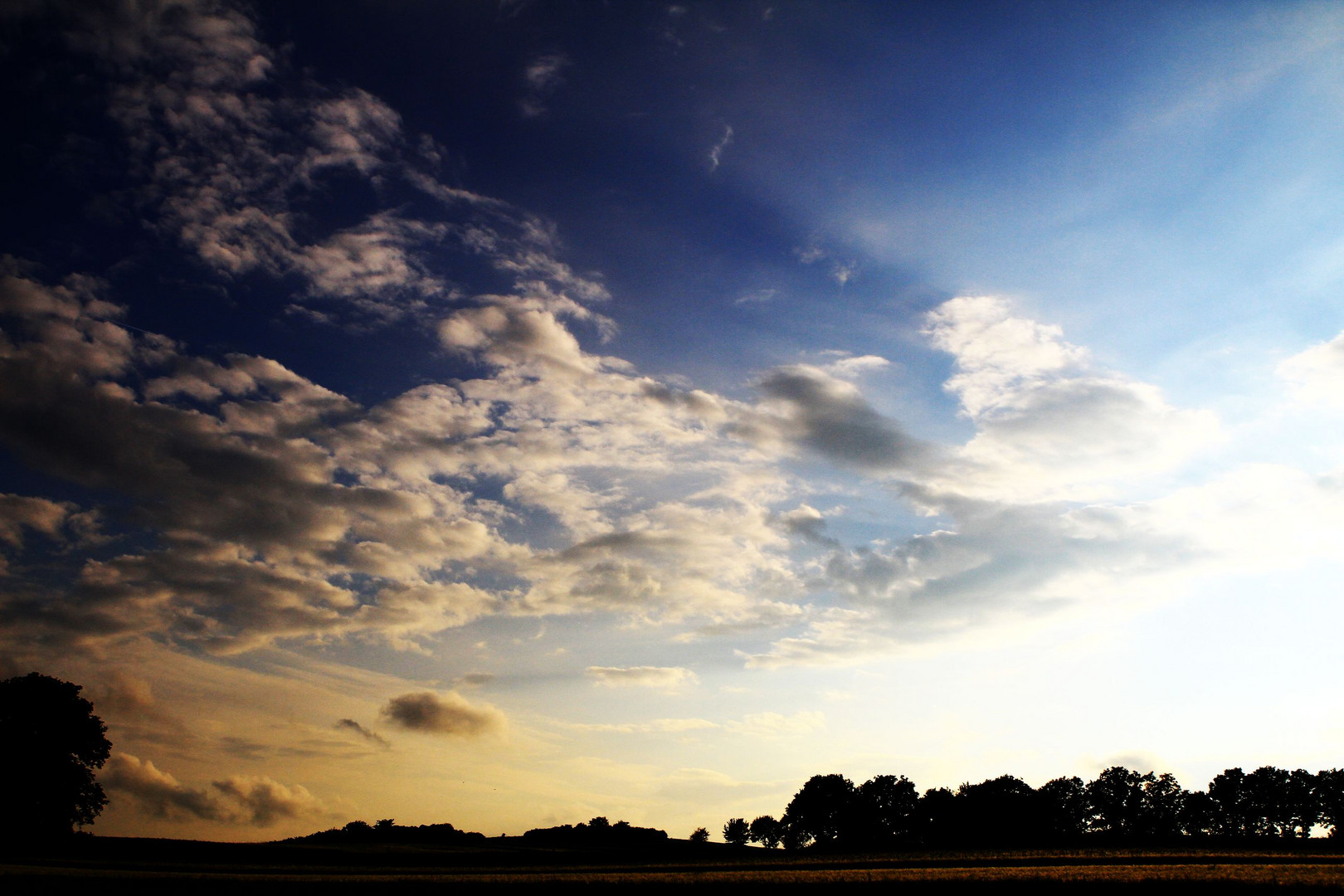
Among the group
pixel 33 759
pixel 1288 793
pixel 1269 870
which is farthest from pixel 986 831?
pixel 33 759

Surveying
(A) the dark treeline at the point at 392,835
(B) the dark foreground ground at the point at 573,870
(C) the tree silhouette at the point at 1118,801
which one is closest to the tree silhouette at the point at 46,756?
(B) the dark foreground ground at the point at 573,870

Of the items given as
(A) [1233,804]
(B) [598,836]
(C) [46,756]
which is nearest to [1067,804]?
(A) [1233,804]

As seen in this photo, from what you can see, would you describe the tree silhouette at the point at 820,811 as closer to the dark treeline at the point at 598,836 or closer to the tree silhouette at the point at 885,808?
the tree silhouette at the point at 885,808

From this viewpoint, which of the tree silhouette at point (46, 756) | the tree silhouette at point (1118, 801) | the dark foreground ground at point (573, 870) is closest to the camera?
the dark foreground ground at point (573, 870)

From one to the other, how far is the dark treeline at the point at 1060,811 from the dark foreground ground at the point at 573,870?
53.8 m

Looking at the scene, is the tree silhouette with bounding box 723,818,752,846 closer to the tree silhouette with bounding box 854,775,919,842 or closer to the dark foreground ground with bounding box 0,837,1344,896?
the tree silhouette with bounding box 854,775,919,842

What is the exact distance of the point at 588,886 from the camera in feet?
169

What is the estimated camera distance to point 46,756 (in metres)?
81.9

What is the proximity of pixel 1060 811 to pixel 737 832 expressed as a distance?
8020cm

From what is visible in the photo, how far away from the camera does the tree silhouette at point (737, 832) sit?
634 feet

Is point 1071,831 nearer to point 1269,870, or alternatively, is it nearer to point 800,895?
point 1269,870

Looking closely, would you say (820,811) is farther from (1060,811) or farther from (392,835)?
(392,835)

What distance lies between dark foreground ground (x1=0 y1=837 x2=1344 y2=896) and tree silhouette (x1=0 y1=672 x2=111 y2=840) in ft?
20.3

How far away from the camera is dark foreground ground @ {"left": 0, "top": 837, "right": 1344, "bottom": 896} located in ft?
159
